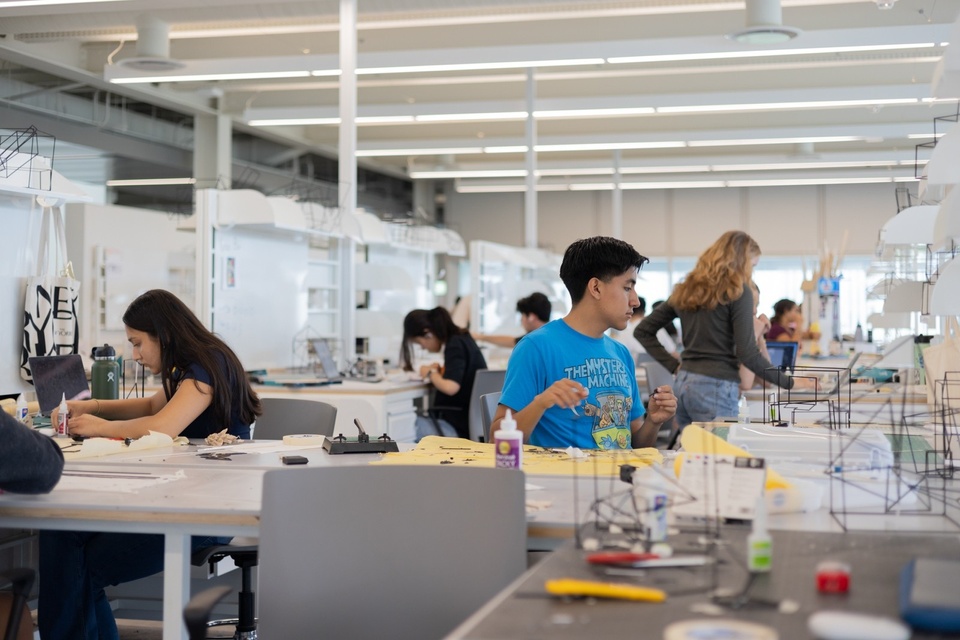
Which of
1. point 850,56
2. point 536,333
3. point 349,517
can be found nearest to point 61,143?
point 850,56

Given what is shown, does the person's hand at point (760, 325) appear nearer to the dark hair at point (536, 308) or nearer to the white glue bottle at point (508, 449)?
the dark hair at point (536, 308)

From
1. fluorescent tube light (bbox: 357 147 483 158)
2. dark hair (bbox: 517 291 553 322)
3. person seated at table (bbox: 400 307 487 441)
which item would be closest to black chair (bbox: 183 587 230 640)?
person seated at table (bbox: 400 307 487 441)

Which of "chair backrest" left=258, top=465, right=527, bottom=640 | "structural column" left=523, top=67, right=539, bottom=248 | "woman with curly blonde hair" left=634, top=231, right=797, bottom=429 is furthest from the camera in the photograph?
"structural column" left=523, top=67, right=539, bottom=248

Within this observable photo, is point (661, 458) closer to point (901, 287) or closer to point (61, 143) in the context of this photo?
point (901, 287)

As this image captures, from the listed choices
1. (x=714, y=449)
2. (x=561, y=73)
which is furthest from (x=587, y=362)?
(x=561, y=73)

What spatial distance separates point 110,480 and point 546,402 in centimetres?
106

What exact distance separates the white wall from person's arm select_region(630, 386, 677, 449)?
13.5m

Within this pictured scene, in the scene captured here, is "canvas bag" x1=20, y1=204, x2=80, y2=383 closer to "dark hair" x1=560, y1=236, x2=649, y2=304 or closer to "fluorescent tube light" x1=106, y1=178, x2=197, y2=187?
"dark hair" x1=560, y1=236, x2=649, y2=304

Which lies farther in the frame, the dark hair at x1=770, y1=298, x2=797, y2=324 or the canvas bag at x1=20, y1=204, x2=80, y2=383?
the dark hair at x1=770, y1=298, x2=797, y2=324

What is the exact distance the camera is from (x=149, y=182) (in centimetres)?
1102

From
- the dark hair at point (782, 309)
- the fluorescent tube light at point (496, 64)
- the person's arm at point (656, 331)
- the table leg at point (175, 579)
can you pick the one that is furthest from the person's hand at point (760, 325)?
the dark hair at point (782, 309)

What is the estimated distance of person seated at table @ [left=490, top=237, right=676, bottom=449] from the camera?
2869mm

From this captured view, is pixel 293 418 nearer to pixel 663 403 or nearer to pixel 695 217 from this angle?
pixel 663 403

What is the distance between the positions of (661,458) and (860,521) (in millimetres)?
801
